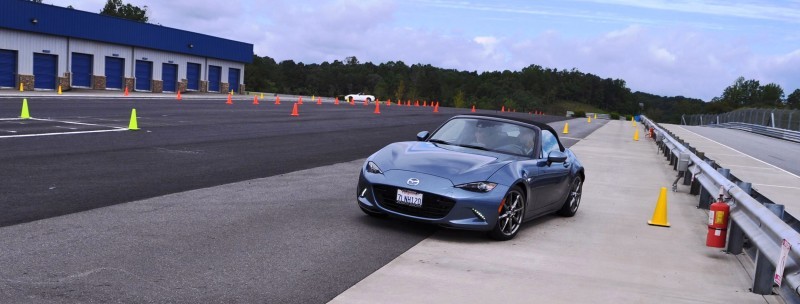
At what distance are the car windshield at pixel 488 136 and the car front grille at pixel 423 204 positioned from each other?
5.17ft

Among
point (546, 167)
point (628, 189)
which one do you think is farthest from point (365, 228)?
point (628, 189)

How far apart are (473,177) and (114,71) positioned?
55790mm

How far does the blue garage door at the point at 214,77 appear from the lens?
72312mm

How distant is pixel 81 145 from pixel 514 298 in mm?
11889

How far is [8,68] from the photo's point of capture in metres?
48.9

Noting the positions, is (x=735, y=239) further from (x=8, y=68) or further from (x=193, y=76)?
(x=193, y=76)

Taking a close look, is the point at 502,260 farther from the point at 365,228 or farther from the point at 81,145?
the point at 81,145

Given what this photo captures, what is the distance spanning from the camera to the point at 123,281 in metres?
5.58

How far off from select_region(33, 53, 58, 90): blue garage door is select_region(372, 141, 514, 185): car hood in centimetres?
4796

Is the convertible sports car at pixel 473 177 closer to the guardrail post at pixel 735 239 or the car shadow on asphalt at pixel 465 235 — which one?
the car shadow on asphalt at pixel 465 235

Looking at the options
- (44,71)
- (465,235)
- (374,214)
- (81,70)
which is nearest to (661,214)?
(465,235)

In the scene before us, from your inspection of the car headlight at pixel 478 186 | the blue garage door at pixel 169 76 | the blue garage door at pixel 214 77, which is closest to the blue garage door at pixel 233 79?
the blue garage door at pixel 214 77

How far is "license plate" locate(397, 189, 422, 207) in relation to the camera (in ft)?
26.5

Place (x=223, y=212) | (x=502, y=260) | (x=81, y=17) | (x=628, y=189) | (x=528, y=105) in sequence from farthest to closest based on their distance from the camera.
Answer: (x=528, y=105) → (x=81, y=17) → (x=628, y=189) → (x=223, y=212) → (x=502, y=260)
